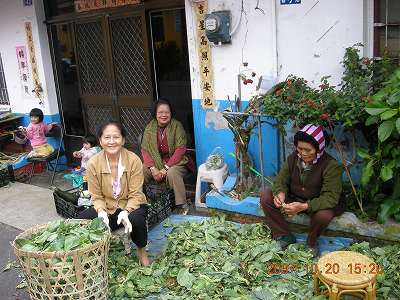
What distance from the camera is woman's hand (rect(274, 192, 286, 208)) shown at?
168 inches

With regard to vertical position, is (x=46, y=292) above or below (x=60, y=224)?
below

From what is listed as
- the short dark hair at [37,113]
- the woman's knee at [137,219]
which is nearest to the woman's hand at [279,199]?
the woman's knee at [137,219]

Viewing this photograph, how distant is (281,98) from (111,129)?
1.75m

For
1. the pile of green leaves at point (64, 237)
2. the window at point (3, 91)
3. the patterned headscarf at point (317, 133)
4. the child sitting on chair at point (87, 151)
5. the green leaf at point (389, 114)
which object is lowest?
the pile of green leaves at point (64, 237)

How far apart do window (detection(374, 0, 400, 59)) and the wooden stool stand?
2.22 metres

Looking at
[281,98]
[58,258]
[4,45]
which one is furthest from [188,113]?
[4,45]

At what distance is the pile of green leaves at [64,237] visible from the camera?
3.35m

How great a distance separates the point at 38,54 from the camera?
300 inches

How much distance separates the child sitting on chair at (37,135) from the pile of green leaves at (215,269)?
340 cm

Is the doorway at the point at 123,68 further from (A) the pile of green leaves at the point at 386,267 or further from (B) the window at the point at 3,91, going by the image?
(A) the pile of green leaves at the point at 386,267

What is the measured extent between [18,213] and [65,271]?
3.33 m

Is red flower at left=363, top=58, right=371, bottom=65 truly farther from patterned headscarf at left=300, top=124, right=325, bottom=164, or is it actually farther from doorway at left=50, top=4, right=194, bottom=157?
doorway at left=50, top=4, right=194, bottom=157

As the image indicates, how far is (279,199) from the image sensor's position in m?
4.29

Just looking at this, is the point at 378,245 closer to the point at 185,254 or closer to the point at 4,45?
the point at 185,254
